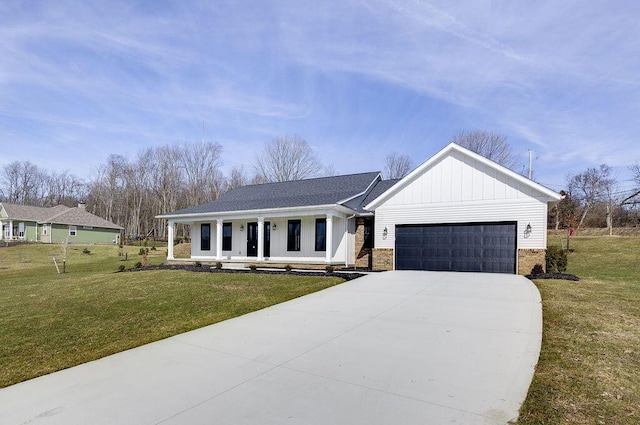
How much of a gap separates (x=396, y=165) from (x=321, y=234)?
27.7m

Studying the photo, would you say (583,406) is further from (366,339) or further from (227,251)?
(227,251)

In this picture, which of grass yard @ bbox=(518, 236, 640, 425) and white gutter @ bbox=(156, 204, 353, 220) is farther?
white gutter @ bbox=(156, 204, 353, 220)

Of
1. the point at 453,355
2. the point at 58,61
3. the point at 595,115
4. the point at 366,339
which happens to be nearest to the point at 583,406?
the point at 453,355

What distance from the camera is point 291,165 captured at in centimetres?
3919

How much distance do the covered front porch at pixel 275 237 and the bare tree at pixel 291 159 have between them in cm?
1926

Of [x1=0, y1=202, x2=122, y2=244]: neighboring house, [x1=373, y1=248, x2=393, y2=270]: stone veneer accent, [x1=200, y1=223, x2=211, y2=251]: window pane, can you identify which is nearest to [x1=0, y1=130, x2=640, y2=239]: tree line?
[x1=0, y1=202, x2=122, y2=244]: neighboring house

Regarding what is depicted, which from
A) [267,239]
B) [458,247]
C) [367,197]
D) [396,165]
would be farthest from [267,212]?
[396,165]

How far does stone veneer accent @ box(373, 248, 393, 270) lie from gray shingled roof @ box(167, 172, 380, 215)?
2975mm

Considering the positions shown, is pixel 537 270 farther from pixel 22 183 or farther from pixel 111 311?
pixel 22 183

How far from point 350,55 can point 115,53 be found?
10214mm

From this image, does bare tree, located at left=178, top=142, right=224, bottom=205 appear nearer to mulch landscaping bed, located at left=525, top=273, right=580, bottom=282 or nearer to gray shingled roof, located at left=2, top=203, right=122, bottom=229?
gray shingled roof, located at left=2, top=203, right=122, bottom=229

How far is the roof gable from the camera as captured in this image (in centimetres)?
1308

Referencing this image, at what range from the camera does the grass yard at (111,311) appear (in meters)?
5.25

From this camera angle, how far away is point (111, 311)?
26.4 feet
